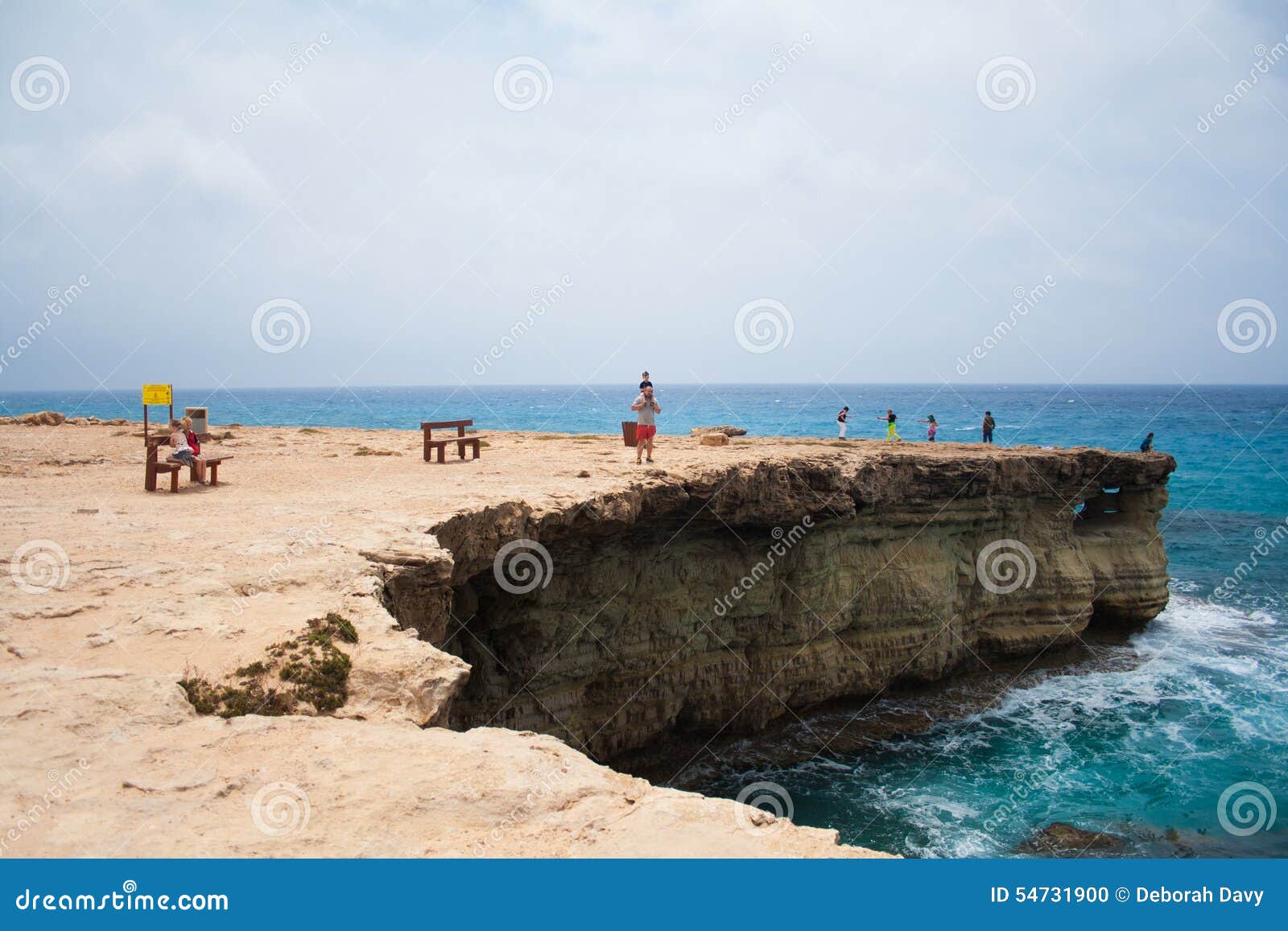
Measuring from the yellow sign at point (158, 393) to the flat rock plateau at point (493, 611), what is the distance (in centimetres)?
170

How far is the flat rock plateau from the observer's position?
495cm

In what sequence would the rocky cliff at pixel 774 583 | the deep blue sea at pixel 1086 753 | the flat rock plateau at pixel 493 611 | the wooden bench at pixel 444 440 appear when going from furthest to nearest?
the wooden bench at pixel 444 440
the deep blue sea at pixel 1086 753
the rocky cliff at pixel 774 583
the flat rock plateau at pixel 493 611

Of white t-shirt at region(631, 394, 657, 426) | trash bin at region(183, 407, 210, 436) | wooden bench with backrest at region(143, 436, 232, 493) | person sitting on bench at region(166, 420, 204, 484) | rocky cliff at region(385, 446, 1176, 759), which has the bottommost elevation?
rocky cliff at region(385, 446, 1176, 759)

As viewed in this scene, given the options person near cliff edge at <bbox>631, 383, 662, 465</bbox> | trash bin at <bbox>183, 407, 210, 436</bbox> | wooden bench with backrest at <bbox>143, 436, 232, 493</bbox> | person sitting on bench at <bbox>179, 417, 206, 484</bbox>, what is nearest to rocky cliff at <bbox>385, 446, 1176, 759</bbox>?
person near cliff edge at <bbox>631, 383, 662, 465</bbox>

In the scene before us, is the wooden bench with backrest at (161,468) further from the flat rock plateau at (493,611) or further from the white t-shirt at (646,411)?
the white t-shirt at (646,411)

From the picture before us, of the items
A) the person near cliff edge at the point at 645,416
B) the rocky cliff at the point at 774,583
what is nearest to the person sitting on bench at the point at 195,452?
the rocky cliff at the point at 774,583

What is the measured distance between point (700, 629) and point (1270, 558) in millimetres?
30947

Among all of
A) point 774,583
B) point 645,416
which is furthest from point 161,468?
point 774,583

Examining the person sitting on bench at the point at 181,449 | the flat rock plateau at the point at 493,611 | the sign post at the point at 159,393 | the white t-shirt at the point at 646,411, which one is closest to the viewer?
the flat rock plateau at the point at 493,611

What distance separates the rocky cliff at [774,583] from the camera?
14.3 metres

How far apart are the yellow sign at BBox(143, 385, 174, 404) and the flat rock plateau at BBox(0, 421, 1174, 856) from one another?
1.70 metres

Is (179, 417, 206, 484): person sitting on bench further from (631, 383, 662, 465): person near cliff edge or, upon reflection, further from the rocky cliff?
(631, 383, 662, 465): person near cliff edge

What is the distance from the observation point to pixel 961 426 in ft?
294

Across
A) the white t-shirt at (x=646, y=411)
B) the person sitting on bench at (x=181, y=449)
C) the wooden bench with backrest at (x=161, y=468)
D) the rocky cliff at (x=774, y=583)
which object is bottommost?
the rocky cliff at (x=774, y=583)
